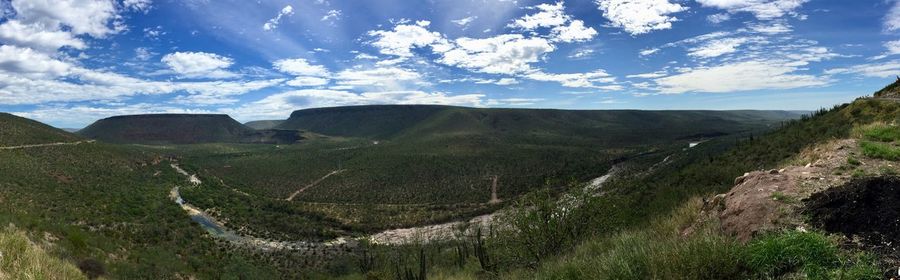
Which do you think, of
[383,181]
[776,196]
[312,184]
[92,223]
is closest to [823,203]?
[776,196]

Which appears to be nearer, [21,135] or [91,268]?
[91,268]

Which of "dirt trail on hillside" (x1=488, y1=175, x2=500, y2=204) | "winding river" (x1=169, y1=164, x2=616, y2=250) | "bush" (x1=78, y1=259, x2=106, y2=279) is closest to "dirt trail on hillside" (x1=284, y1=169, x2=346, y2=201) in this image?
"winding river" (x1=169, y1=164, x2=616, y2=250)

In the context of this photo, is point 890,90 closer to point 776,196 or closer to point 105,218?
point 776,196

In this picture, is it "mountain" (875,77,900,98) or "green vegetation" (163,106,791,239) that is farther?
"green vegetation" (163,106,791,239)

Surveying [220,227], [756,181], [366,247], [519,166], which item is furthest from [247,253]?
[519,166]

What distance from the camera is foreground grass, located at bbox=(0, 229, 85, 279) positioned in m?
6.00

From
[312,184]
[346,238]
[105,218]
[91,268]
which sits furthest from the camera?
[312,184]

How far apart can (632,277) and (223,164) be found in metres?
125

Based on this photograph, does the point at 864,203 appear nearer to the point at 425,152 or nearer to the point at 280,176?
the point at 280,176

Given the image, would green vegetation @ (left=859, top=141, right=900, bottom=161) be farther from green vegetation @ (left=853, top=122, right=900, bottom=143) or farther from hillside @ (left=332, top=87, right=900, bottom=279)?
green vegetation @ (left=853, top=122, right=900, bottom=143)

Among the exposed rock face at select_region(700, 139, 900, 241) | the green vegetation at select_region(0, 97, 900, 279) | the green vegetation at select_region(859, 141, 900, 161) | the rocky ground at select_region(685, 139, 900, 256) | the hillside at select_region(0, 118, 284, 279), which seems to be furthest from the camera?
the hillside at select_region(0, 118, 284, 279)

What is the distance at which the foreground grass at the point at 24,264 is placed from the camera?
6000 millimetres

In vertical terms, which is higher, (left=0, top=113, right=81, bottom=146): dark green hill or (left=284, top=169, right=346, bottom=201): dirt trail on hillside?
(left=0, top=113, right=81, bottom=146): dark green hill

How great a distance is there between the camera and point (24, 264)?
6383mm
